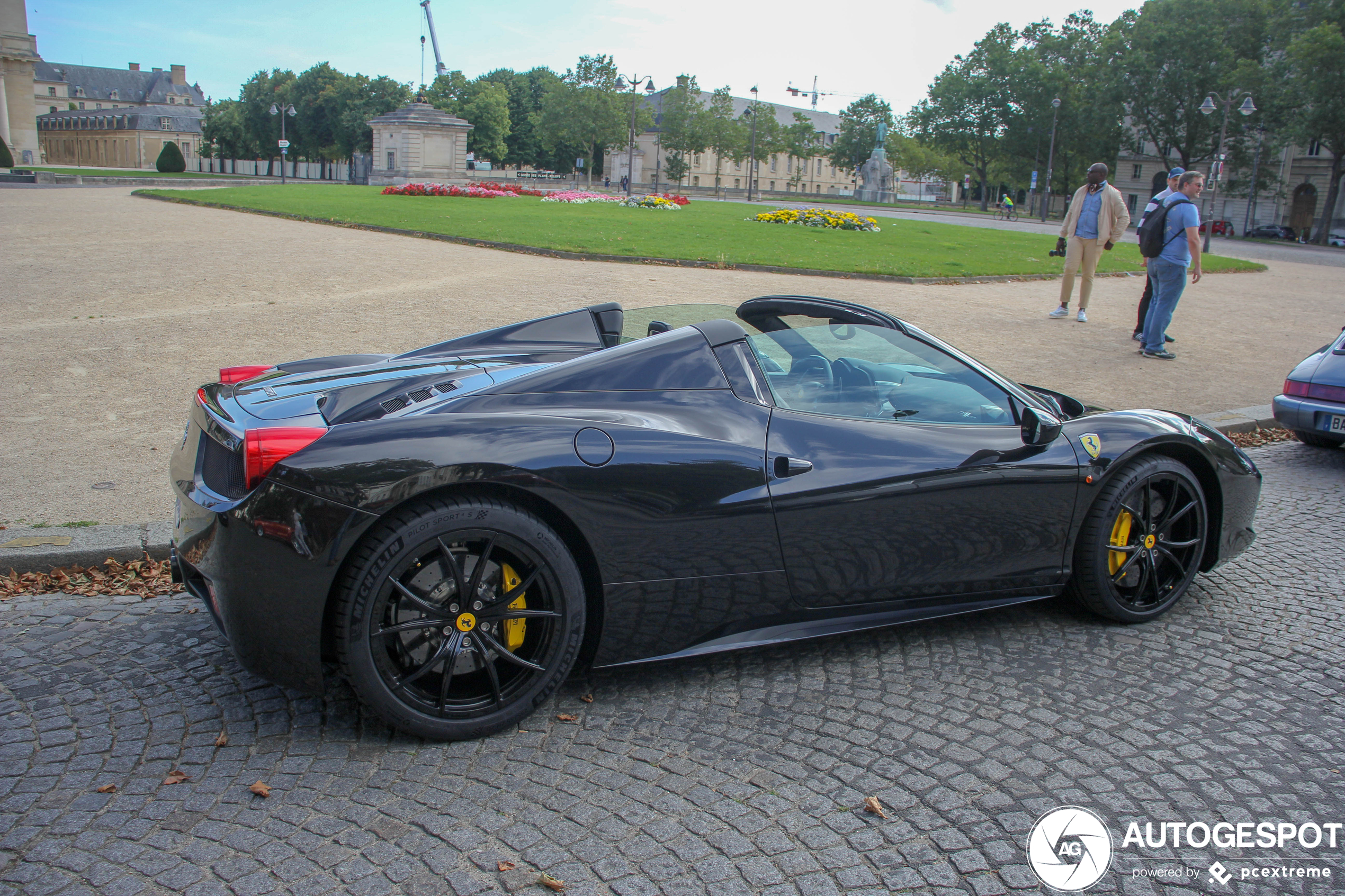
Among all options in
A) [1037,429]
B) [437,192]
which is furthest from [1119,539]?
[437,192]

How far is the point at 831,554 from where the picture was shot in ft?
11.0

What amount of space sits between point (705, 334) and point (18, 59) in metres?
101

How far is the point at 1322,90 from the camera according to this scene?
164 feet

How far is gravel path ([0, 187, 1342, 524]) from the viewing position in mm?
6215

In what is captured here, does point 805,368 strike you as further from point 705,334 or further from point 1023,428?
point 1023,428

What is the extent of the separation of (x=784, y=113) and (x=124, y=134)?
282ft

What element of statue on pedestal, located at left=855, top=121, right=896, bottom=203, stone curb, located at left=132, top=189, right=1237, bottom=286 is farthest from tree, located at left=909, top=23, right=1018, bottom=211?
stone curb, located at left=132, top=189, right=1237, bottom=286

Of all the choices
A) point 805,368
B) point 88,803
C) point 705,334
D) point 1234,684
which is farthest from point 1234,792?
point 88,803

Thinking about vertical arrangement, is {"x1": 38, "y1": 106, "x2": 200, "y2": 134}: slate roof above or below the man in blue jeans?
above

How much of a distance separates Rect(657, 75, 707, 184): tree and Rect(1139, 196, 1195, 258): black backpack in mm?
85622

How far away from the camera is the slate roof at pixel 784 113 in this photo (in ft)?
388

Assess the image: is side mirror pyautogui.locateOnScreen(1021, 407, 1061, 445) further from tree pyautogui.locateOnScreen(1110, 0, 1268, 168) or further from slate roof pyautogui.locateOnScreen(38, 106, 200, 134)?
slate roof pyautogui.locateOnScreen(38, 106, 200, 134)

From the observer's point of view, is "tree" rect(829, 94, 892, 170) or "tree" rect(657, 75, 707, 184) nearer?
"tree" rect(657, 75, 707, 184)

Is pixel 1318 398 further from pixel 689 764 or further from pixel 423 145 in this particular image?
pixel 423 145
